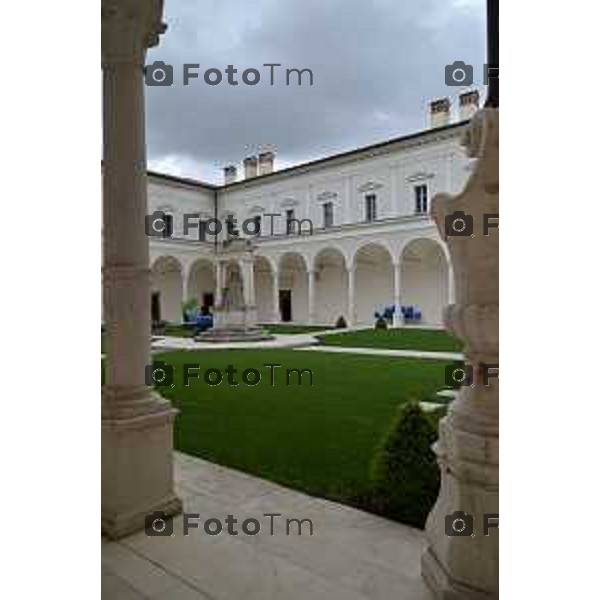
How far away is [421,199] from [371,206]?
3505mm

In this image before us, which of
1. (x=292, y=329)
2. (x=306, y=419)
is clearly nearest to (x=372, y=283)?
(x=292, y=329)

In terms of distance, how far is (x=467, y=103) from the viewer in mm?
32031

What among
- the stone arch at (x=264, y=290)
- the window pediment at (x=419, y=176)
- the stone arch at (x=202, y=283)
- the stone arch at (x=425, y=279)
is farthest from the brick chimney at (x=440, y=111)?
the stone arch at (x=202, y=283)

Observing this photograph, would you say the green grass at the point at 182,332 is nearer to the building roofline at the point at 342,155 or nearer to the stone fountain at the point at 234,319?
the stone fountain at the point at 234,319

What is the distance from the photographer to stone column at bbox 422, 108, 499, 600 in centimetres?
255

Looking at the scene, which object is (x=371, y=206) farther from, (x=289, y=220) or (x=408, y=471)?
(x=408, y=471)

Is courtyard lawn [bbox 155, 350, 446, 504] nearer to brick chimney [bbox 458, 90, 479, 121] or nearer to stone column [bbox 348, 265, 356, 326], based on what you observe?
stone column [bbox 348, 265, 356, 326]

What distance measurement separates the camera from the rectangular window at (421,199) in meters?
32.0

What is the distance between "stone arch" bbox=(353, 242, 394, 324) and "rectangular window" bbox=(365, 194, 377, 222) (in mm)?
2104

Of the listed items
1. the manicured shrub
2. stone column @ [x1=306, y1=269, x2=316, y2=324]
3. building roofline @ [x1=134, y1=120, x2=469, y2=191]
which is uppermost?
building roofline @ [x1=134, y1=120, x2=469, y2=191]

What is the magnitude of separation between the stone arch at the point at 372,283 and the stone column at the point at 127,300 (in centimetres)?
3084

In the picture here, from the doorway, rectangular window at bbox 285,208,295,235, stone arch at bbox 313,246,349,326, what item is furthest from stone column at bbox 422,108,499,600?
the doorway
